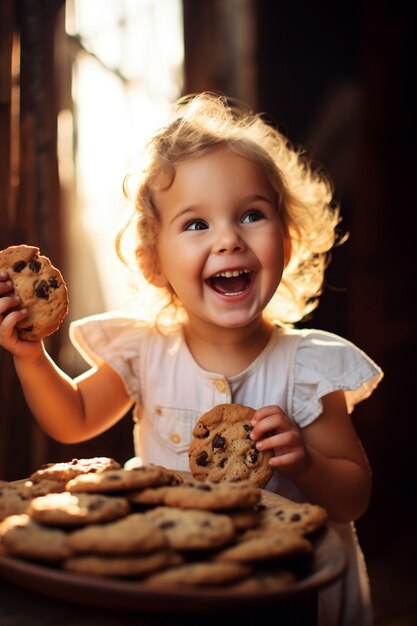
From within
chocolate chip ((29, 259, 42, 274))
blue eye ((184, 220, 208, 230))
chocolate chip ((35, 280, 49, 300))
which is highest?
blue eye ((184, 220, 208, 230))

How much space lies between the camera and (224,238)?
4.88 feet

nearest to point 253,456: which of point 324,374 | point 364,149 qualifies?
point 324,374

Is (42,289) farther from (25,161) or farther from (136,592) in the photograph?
(25,161)

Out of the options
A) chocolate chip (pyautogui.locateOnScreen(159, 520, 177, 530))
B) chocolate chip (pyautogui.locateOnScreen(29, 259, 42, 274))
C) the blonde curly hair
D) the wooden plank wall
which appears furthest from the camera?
the wooden plank wall

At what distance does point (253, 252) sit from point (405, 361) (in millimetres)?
2019

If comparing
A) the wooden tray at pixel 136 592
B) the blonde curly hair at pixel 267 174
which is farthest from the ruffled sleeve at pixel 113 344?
the wooden tray at pixel 136 592

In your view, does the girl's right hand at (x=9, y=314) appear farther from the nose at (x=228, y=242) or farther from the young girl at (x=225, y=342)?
the nose at (x=228, y=242)

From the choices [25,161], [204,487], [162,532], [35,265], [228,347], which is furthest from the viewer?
[25,161]

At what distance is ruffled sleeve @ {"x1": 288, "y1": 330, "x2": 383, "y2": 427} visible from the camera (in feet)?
5.28

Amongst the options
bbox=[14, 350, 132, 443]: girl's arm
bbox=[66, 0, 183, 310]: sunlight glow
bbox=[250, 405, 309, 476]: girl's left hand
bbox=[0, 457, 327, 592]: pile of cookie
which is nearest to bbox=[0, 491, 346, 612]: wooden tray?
bbox=[0, 457, 327, 592]: pile of cookie

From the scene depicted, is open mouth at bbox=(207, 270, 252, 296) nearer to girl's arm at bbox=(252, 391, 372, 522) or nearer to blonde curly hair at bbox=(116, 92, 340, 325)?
blonde curly hair at bbox=(116, 92, 340, 325)

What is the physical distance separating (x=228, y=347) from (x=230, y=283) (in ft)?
0.76

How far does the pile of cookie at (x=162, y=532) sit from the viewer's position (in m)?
0.81

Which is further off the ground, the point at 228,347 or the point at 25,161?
the point at 25,161
